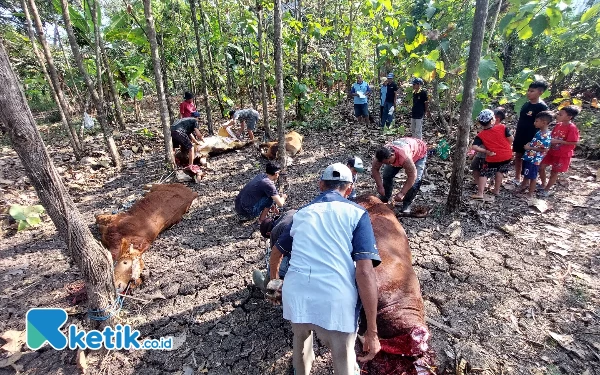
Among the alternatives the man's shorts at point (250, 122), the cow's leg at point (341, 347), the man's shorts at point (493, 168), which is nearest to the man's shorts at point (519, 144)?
the man's shorts at point (493, 168)

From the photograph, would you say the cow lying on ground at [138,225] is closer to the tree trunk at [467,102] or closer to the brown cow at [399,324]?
the brown cow at [399,324]

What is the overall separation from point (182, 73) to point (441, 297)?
14934 mm

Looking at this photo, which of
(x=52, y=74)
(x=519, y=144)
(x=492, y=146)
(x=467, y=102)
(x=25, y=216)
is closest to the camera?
(x=467, y=102)

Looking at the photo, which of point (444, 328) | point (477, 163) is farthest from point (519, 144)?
point (444, 328)

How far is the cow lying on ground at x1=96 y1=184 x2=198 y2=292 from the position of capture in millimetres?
3742

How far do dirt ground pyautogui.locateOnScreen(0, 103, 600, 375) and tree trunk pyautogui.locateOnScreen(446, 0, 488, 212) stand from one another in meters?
0.43

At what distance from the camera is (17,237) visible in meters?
4.97

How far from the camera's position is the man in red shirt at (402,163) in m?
4.20

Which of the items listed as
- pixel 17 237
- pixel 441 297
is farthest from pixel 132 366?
pixel 17 237

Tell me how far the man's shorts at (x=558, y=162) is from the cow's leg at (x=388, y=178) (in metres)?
2.49

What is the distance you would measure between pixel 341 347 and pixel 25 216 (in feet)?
18.9

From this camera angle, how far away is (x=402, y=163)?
4289mm

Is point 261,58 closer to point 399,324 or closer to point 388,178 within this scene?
point 388,178

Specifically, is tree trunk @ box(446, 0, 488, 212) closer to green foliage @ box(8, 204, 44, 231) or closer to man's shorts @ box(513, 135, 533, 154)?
man's shorts @ box(513, 135, 533, 154)
